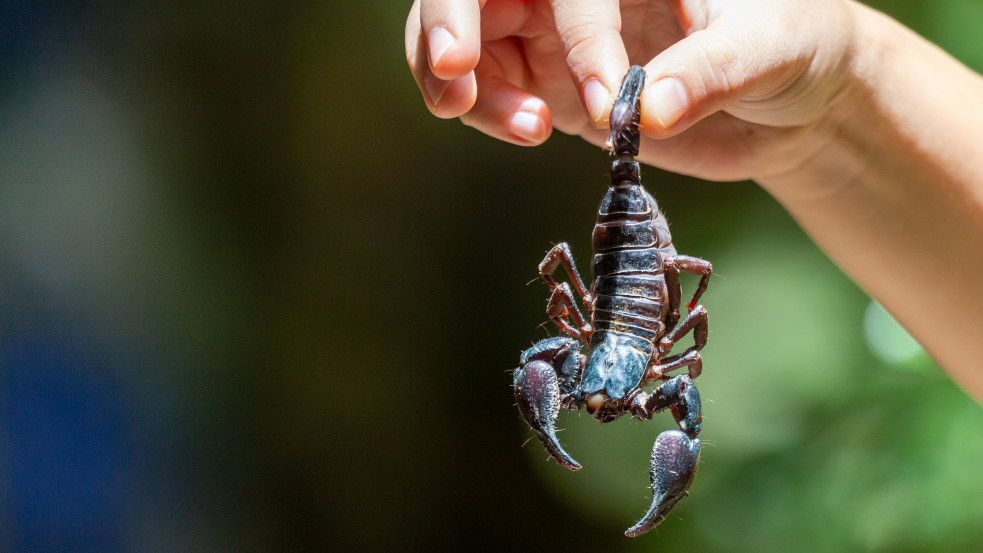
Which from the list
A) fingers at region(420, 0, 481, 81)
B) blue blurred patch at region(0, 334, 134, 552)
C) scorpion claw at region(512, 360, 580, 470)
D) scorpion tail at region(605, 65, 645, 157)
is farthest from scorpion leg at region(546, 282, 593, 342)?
blue blurred patch at region(0, 334, 134, 552)

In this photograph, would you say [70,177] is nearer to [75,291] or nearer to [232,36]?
[75,291]

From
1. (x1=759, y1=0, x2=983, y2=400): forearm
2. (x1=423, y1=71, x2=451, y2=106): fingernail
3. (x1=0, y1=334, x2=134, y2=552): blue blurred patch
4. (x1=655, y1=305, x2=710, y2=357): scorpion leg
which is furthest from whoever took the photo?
(x1=0, y1=334, x2=134, y2=552): blue blurred patch

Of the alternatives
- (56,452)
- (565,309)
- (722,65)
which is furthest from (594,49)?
(56,452)

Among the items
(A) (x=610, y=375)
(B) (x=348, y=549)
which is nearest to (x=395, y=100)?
(B) (x=348, y=549)

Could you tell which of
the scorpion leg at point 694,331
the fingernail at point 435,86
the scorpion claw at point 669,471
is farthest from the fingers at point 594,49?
the scorpion claw at point 669,471

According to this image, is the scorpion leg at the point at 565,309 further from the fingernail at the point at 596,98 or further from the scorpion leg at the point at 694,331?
the fingernail at the point at 596,98

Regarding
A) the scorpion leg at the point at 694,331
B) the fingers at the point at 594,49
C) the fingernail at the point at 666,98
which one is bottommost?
the scorpion leg at the point at 694,331

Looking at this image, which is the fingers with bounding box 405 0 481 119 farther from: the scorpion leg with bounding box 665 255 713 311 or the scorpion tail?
the scorpion leg with bounding box 665 255 713 311
